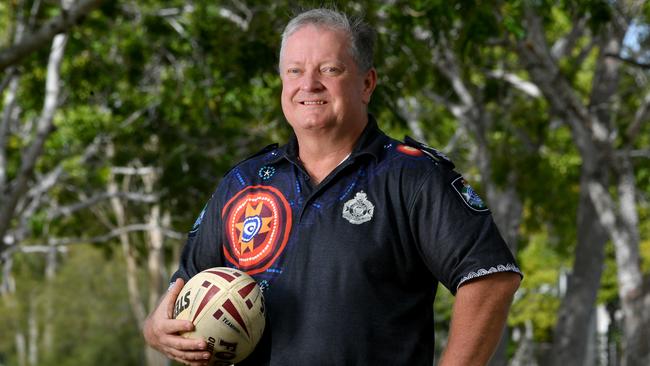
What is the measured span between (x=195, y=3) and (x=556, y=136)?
335 inches

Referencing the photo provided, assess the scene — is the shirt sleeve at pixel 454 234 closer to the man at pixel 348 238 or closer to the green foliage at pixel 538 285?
the man at pixel 348 238

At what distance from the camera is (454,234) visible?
352 centimetres

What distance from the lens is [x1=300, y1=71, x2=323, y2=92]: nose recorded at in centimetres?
380

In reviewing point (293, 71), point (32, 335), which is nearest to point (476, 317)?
point (293, 71)

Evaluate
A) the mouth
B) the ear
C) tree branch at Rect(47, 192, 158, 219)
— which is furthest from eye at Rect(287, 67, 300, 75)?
tree branch at Rect(47, 192, 158, 219)

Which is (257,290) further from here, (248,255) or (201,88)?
(201,88)

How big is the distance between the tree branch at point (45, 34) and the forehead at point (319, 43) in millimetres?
5939

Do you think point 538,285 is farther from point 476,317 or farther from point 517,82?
point 476,317

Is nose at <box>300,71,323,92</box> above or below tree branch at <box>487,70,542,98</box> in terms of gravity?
below

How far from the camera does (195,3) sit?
17531 millimetres

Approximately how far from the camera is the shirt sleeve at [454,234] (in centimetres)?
350

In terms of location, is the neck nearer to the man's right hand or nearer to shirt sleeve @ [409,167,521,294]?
shirt sleeve @ [409,167,521,294]

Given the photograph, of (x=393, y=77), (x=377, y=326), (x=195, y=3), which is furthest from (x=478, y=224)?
(x=195, y=3)

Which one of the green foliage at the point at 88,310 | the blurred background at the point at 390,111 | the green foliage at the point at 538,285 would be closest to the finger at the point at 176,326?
the blurred background at the point at 390,111
